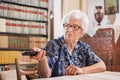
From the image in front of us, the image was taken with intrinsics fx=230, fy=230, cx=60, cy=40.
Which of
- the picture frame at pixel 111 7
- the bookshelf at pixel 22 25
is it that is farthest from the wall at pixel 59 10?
the picture frame at pixel 111 7

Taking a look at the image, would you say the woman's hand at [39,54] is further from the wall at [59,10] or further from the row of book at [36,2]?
the wall at [59,10]

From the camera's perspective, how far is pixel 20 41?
13.1ft

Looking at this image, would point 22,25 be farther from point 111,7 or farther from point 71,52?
point 71,52

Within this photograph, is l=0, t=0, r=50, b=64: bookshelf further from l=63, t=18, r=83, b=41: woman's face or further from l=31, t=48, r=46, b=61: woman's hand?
l=31, t=48, r=46, b=61: woman's hand

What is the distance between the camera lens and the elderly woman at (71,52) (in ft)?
6.22

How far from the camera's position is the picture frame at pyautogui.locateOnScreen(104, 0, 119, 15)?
414 cm

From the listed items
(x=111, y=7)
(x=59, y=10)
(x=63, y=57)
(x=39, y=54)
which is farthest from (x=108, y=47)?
(x=39, y=54)

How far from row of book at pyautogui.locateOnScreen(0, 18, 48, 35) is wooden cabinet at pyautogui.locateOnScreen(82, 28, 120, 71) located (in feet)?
3.54

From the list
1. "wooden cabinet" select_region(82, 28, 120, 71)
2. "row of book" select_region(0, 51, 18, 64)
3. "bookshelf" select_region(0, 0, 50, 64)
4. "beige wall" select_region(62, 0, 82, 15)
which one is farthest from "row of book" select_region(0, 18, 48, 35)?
"wooden cabinet" select_region(82, 28, 120, 71)

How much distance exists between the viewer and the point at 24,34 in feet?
13.2

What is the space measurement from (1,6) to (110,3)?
6.41ft

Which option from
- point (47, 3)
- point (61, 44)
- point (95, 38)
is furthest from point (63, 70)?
point (47, 3)

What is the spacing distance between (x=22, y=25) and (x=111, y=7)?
1652 millimetres

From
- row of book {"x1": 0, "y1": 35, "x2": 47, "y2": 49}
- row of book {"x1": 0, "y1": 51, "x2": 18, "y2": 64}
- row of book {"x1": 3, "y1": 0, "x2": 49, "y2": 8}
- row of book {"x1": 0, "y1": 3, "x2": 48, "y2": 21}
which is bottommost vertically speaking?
row of book {"x1": 0, "y1": 51, "x2": 18, "y2": 64}
